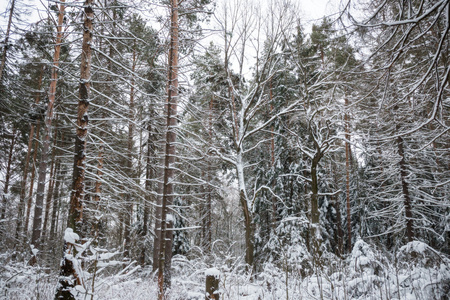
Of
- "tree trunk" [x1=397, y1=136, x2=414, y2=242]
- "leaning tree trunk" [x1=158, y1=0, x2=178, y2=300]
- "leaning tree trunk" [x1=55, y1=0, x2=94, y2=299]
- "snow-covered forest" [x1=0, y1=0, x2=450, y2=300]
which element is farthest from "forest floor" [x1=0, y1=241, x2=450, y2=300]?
"tree trunk" [x1=397, y1=136, x2=414, y2=242]

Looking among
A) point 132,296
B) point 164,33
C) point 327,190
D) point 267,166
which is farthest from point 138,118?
point 327,190

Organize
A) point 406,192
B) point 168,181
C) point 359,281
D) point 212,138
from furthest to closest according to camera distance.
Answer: point 406,192 → point 212,138 → point 168,181 → point 359,281

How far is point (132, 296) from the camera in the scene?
15.6 feet

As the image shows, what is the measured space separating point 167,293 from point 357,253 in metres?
4.18

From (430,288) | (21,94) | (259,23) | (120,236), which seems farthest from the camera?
(120,236)

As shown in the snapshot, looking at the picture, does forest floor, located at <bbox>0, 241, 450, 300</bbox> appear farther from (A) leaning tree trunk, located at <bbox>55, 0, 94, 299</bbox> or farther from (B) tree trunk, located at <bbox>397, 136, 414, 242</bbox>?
(B) tree trunk, located at <bbox>397, 136, 414, 242</bbox>

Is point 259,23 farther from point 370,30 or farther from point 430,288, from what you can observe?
point 430,288

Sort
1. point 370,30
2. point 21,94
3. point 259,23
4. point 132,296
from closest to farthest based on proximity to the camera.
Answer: point 370,30, point 132,296, point 259,23, point 21,94

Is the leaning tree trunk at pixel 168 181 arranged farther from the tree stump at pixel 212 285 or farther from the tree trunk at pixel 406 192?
the tree trunk at pixel 406 192

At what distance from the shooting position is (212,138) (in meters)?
9.42

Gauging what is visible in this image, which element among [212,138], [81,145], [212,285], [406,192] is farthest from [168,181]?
[406,192]

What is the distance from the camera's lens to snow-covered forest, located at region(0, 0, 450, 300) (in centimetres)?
379

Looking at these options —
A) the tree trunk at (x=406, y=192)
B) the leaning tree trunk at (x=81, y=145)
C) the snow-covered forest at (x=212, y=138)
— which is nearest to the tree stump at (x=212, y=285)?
the snow-covered forest at (x=212, y=138)

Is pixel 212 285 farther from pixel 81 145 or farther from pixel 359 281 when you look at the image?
pixel 81 145
